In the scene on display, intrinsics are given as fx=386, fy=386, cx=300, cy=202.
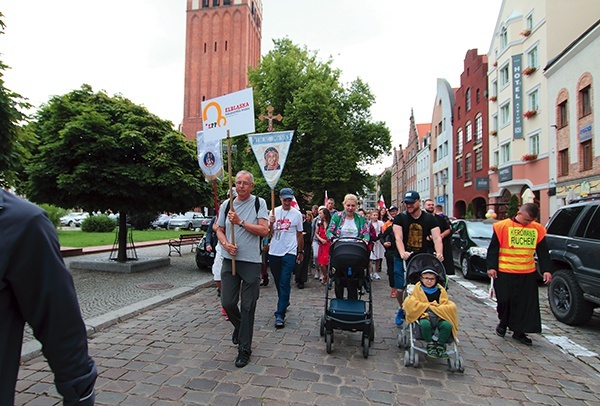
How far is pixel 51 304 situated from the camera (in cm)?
128

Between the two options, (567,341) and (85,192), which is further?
(85,192)

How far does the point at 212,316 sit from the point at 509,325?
173 inches

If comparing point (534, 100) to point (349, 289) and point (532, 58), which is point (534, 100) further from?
point (349, 289)

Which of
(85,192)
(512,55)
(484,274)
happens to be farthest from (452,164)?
(85,192)

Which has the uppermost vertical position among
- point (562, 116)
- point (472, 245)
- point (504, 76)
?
point (504, 76)

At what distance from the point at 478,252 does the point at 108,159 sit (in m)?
9.91

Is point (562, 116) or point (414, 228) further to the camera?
point (562, 116)

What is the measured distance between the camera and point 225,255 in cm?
448

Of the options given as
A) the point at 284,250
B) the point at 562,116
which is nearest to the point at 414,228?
the point at 284,250

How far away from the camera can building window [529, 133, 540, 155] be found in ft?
83.3

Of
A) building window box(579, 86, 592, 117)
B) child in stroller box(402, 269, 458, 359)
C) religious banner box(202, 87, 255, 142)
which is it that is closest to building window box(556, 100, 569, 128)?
building window box(579, 86, 592, 117)

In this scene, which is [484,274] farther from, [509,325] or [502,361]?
[502,361]

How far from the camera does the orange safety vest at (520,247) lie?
209 inches

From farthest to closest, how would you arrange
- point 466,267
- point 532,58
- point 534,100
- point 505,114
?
point 505,114 → point 532,58 → point 534,100 → point 466,267
